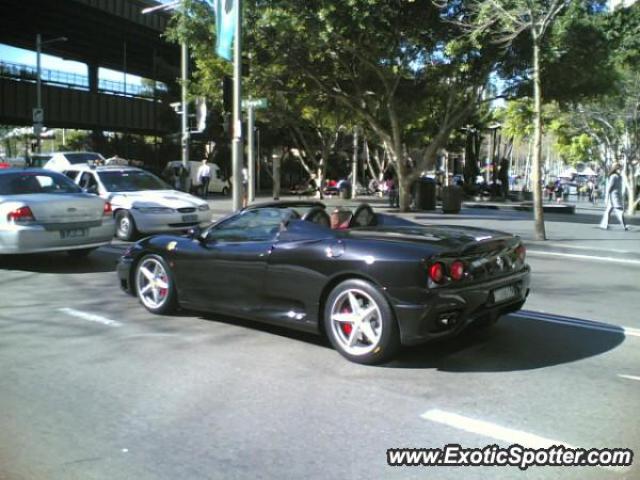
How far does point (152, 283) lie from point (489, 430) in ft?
14.0

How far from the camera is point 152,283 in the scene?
7.06m

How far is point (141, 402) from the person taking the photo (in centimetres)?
445

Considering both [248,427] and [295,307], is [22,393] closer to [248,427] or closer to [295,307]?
[248,427]

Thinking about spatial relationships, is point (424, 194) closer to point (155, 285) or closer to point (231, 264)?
point (155, 285)

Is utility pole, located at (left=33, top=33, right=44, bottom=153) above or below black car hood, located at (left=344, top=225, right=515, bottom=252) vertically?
above

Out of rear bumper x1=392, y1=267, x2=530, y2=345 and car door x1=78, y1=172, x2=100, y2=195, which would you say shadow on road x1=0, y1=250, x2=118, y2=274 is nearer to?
car door x1=78, y1=172, x2=100, y2=195

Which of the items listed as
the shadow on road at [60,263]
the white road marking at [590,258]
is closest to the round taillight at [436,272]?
the shadow on road at [60,263]

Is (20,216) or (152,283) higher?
(20,216)

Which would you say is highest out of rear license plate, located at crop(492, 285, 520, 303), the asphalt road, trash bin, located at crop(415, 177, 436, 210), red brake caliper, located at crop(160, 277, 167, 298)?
trash bin, located at crop(415, 177, 436, 210)

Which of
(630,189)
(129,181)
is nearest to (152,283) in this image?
(129,181)

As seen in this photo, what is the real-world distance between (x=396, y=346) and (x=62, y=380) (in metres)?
2.51

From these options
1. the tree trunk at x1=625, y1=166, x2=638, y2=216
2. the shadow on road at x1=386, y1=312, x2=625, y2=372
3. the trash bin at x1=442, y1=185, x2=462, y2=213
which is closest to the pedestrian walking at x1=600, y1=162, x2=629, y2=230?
the trash bin at x1=442, y1=185, x2=462, y2=213

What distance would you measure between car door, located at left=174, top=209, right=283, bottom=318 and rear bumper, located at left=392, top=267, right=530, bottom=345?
4.98 ft

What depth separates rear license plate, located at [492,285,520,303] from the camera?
210 inches
